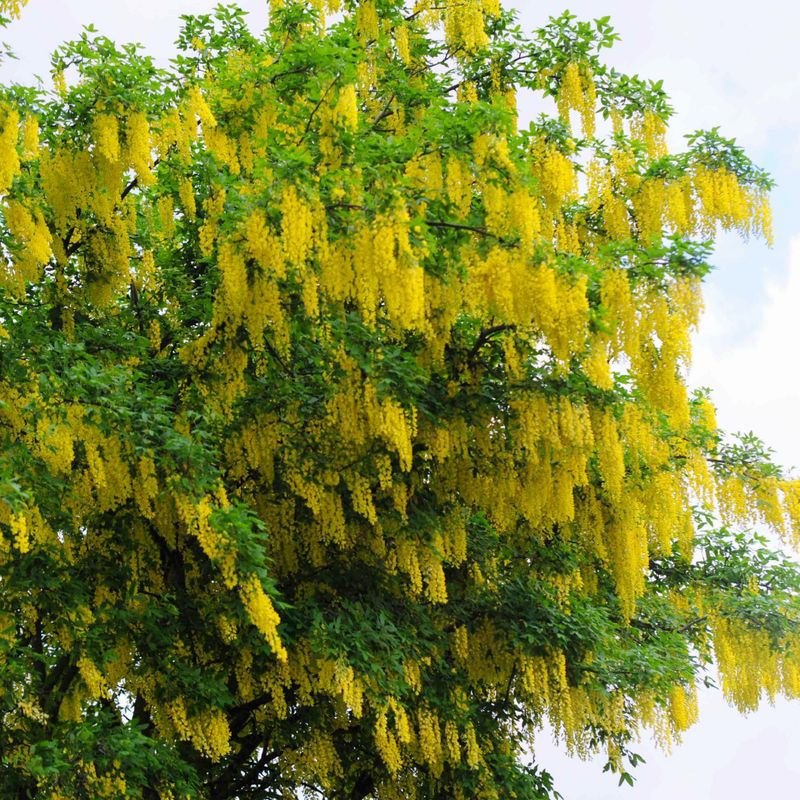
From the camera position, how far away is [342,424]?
845 cm

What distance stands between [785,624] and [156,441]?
655 cm

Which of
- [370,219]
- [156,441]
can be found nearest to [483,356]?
[370,219]

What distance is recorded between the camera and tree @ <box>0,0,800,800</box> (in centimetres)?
779

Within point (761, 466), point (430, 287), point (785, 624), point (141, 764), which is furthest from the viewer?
point (785, 624)

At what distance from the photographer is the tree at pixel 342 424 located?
25.6 feet

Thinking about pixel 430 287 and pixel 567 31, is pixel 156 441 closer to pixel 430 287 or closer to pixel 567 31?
pixel 430 287

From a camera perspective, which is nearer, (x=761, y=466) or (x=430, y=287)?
(x=430, y=287)

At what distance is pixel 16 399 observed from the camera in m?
7.95

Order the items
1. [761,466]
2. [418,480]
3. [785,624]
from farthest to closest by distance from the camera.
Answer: [785,624], [761,466], [418,480]

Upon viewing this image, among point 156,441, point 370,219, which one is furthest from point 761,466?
point 156,441

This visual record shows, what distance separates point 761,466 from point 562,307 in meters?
3.38

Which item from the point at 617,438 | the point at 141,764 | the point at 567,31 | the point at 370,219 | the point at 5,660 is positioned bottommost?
the point at 141,764

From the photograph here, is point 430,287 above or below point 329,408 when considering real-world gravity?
above

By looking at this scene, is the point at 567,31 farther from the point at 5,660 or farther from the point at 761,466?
the point at 5,660
